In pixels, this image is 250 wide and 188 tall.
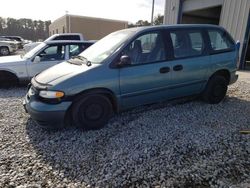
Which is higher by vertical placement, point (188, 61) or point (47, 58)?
point (188, 61)

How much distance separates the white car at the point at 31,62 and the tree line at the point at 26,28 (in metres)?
68.2

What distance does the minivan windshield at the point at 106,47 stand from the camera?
3.86m

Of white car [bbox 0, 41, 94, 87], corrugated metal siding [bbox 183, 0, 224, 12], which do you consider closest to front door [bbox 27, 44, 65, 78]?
white car [bbox 0, 41, 94, 87]

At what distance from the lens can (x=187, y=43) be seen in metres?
4.48

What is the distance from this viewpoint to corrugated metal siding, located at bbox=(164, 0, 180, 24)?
46.3ft

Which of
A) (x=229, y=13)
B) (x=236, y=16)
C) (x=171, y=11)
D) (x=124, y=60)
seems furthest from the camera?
(x=171, y=11)

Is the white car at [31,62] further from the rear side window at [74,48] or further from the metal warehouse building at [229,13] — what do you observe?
the metal warehouse building at [229,13]

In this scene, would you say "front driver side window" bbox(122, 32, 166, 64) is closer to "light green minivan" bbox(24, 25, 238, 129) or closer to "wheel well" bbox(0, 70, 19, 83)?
"light green minivan" bbox(24, 25, 238, 129)

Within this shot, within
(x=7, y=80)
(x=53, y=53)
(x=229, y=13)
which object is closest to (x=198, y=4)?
(x=229, y=13)

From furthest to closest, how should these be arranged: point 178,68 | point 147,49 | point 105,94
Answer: point 178,68, point 147,49, point 105,94

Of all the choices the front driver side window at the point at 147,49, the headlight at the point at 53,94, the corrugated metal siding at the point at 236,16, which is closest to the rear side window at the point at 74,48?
the front driver side window at the point at 147,49

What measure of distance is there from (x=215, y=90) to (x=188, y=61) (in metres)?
1.20

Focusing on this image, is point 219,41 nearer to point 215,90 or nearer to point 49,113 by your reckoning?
point 215,90

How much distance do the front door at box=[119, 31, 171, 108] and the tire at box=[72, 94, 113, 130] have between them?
36 cm
